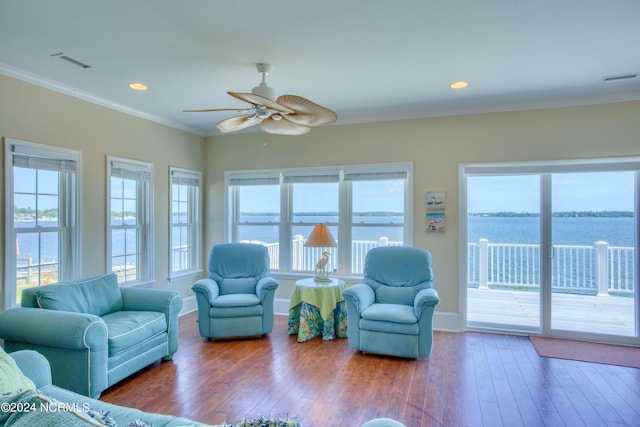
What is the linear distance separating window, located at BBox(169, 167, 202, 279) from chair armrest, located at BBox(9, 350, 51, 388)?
3122 mm

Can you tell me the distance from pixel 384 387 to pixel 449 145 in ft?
9.68

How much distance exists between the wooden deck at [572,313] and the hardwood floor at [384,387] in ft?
1.97

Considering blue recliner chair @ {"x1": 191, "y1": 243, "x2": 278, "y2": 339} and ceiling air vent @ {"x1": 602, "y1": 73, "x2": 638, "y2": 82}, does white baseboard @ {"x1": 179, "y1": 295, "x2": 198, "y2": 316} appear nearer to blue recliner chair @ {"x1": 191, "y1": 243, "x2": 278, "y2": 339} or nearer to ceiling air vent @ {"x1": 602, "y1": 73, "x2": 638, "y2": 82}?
blue recliner chair @ {"x1": 191, "y1": 243, "x2": 278, "y2": 339}

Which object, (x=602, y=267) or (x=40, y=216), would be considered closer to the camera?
(x=40, y=216)

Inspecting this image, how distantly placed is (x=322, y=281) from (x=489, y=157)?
2526mm

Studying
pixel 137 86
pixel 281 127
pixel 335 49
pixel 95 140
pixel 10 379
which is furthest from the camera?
pixel 95 140

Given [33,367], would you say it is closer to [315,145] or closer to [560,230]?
[315,145]

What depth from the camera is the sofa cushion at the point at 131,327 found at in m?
2.88

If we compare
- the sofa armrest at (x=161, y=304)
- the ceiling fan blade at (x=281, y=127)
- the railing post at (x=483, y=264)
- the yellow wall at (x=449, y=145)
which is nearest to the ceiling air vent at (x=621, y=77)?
the yellow wall at (x=449, y=145)

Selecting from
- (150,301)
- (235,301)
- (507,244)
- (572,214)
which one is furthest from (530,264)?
(150,301)

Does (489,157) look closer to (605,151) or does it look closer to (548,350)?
(605,151)

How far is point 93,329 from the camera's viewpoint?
2.64 meters

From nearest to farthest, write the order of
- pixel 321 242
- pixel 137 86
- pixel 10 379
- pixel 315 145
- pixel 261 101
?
1. pixel 10 379
2. pixel 261 101
3. pixel 137 86
4. pixel 321 242
5. pixel 315 145

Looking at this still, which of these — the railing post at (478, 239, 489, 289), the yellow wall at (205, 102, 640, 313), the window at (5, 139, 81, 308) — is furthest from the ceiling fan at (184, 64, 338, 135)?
the railing post at (478, 239, 489, 289)
